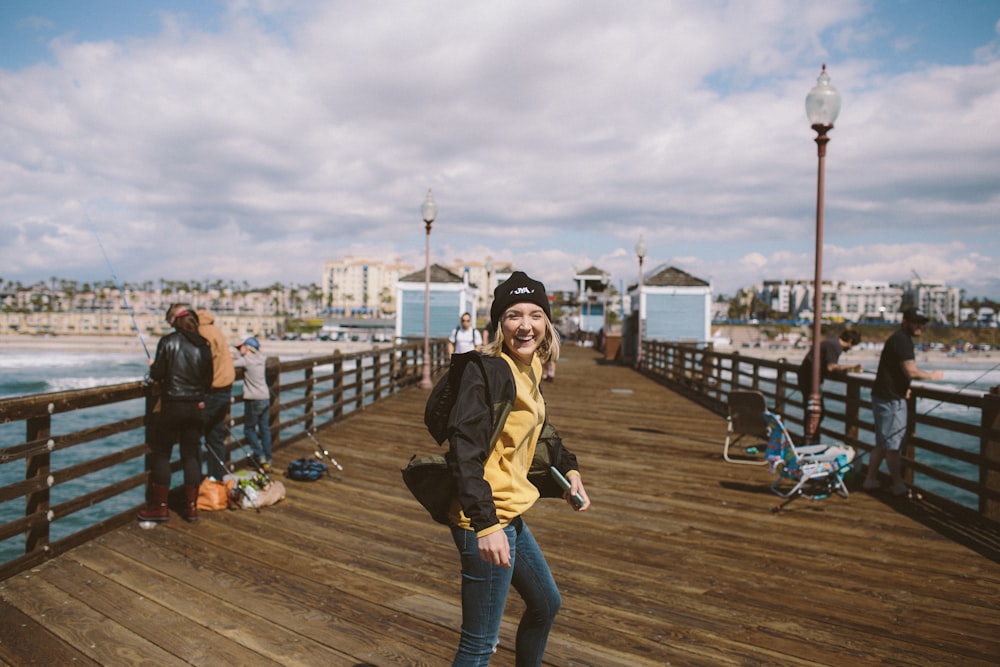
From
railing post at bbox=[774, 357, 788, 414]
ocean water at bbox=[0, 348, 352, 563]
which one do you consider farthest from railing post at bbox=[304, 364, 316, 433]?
railing post at bbox=[774, 357, 788, 414]

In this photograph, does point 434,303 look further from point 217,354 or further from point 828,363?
point 217,354

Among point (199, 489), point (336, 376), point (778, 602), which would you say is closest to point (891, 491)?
point (778, 602)

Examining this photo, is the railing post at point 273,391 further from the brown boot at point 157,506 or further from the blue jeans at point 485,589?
the blue jeans at point 485,589

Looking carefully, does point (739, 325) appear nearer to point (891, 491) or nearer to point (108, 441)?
point (108, 441)

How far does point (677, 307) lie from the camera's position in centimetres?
2858

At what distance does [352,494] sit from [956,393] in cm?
557

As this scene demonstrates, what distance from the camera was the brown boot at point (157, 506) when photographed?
→ 4934 millimetres

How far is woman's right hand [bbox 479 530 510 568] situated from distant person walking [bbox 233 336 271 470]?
18.2 feet

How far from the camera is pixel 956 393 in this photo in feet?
19.1

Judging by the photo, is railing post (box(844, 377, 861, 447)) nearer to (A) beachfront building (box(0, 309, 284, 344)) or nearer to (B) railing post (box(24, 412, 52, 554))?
(B) railing post (box(24, 412, 52, 554))

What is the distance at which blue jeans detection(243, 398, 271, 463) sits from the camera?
22.9 ft

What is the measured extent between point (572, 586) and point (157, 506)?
3.20 m

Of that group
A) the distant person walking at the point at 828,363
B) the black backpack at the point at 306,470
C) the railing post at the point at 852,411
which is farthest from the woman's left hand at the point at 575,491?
the distant person walking at the point at 828,363

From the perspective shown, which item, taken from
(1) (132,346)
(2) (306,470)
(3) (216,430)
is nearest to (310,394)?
(2) (306,470)
